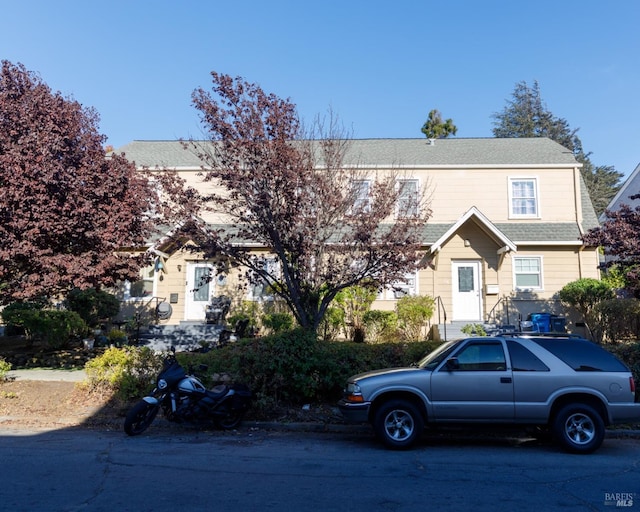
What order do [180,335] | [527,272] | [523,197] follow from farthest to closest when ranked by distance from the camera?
[523,197] < [527,272] < [180,335]

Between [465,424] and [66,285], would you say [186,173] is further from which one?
[465,424]

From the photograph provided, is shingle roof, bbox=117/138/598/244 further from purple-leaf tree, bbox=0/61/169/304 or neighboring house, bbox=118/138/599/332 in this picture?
purple-leaf tree, bbox=0/61/169/304

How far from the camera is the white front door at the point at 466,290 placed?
17688 mm

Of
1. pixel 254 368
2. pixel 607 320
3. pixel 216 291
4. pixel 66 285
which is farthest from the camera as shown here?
pixel 216 291

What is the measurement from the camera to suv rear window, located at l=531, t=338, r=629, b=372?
7133mm

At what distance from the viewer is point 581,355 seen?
727 centimetres

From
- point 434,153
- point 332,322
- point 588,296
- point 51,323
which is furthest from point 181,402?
point 434,153

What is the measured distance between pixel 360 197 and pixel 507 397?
5.03m

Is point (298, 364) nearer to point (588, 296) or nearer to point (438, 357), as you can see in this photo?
point (438, 357)

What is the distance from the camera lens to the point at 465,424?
705 cm

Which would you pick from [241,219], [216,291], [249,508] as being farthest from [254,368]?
[216,291]

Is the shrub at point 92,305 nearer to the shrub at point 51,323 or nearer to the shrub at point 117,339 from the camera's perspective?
the shrub at point 117,339

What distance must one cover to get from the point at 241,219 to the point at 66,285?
4.03 meters

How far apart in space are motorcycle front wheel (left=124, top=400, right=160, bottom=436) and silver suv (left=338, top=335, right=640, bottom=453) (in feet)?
10.4
